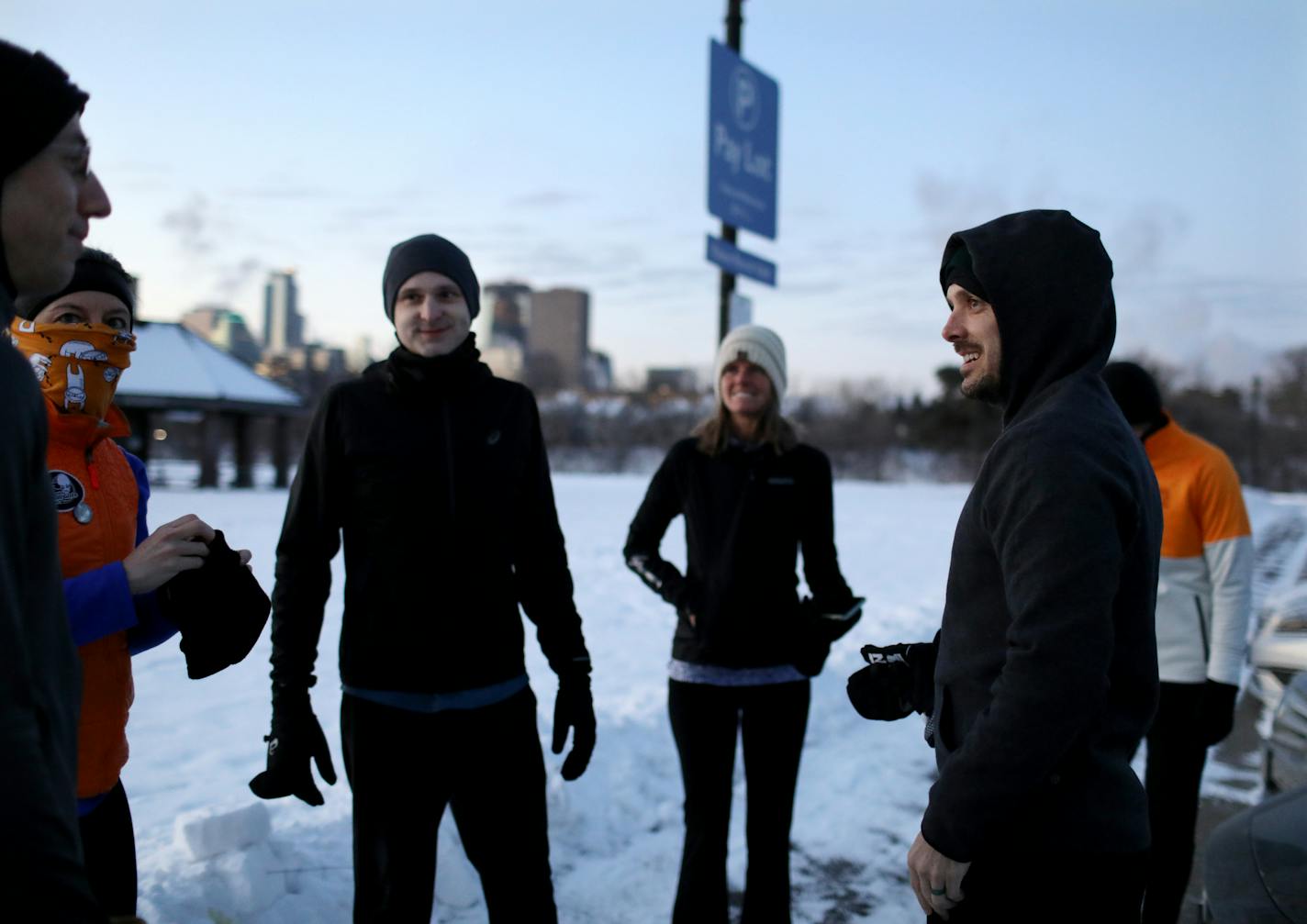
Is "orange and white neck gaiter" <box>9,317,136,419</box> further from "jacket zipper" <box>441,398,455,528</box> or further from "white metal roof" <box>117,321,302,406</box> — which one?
"white metal roof" <box>117,321,302,406</box>

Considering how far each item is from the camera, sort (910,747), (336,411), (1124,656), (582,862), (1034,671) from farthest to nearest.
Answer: (910,747) → (582,862) → (336,411) → (1124,656) → (1034,671)

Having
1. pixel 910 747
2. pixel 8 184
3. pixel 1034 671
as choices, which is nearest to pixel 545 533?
pixel 1034 671

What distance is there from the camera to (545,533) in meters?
3.01

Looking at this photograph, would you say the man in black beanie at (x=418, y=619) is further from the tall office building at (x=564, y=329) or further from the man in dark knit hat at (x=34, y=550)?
the tall office building at (x=564, y=329)

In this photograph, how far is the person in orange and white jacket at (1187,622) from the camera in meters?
3.57

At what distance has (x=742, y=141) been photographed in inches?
266

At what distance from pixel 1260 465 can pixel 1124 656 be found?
74.0m

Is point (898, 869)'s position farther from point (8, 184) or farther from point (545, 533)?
point (8, 184)

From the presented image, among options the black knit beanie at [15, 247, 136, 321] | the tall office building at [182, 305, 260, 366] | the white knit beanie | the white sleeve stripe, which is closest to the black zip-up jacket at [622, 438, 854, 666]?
→ the white knit beanie

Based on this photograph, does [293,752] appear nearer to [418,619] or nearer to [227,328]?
[418,619]

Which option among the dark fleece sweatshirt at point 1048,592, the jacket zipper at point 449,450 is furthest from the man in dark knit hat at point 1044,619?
the jacket zipper at point 449,450

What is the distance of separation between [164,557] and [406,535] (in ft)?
2.53

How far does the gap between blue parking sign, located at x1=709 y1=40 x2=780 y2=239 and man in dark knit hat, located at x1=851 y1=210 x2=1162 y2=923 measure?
15.2 feet

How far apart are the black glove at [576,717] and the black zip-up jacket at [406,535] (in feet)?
0.70
